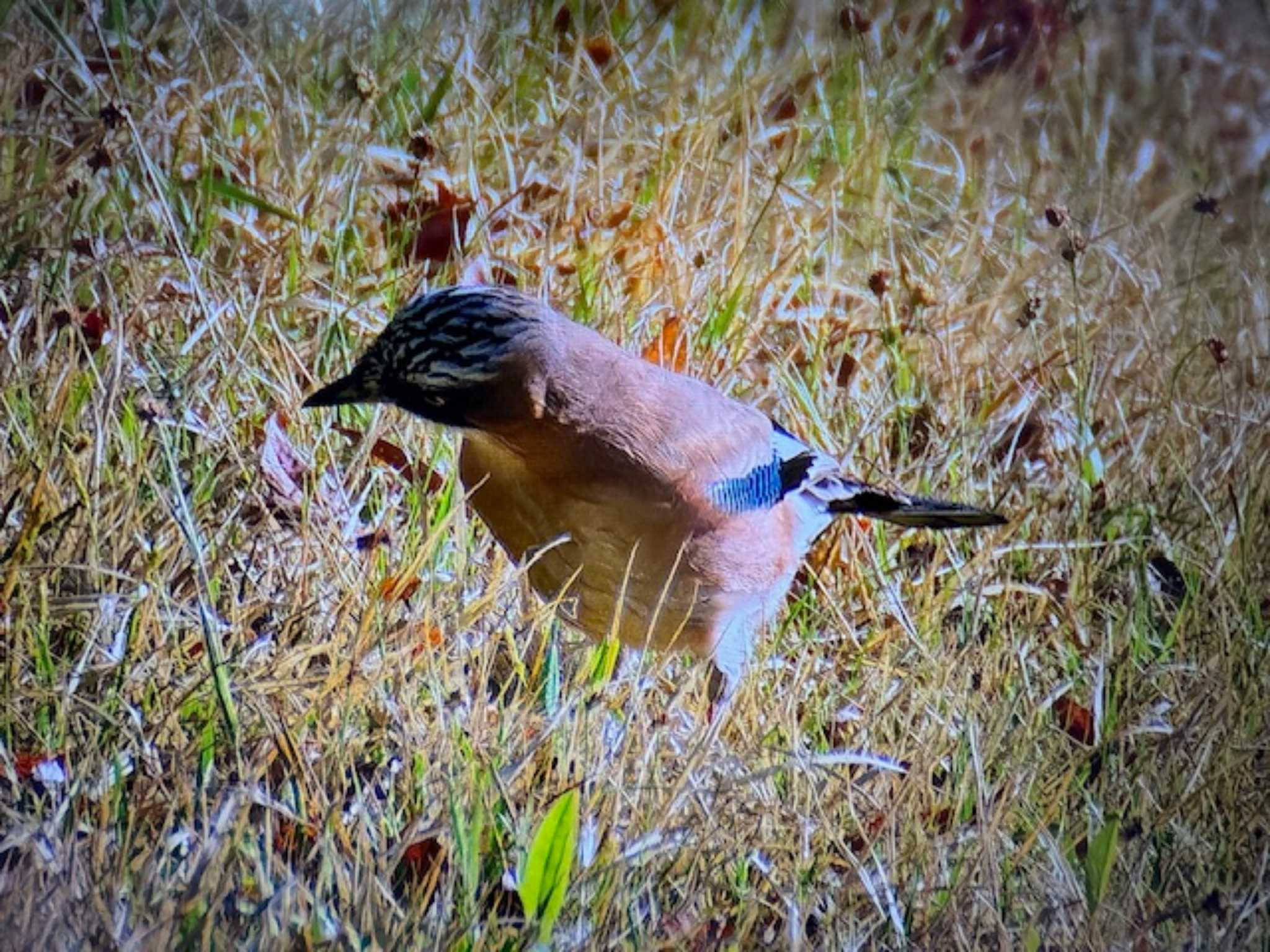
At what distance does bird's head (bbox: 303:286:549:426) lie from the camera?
279 centimetres

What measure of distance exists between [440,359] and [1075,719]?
116 centimetres

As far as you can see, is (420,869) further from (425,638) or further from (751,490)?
(751,490)

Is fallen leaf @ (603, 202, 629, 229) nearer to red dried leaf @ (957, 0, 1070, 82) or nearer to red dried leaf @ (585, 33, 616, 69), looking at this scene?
red dried leaf @ (585, 33, 616, 69)

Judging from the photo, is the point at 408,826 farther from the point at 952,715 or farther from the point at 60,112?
the point at 60,112

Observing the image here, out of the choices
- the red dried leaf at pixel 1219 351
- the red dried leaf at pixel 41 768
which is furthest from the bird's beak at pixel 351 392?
the red dried leaf at pixel 1219 351

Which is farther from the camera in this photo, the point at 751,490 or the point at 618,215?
the point at 618,215

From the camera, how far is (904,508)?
3.21 meters

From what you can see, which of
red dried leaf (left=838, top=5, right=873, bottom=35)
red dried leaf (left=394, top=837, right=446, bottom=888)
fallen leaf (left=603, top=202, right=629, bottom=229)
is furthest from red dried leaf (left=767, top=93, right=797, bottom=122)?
red dried leaf (left=394, top=837, right=446, bottom=888)

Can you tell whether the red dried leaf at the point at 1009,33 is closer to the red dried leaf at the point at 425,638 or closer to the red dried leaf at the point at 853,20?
the red dried leaf at the point at 853,20

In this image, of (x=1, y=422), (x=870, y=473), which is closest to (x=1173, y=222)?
(x=870, y=473)

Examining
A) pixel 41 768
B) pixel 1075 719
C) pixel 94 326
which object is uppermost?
pixel 94 326

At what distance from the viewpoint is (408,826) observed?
2.30m

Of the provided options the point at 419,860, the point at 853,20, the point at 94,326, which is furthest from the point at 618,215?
the point at 419,860

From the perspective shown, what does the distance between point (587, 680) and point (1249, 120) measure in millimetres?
1605
